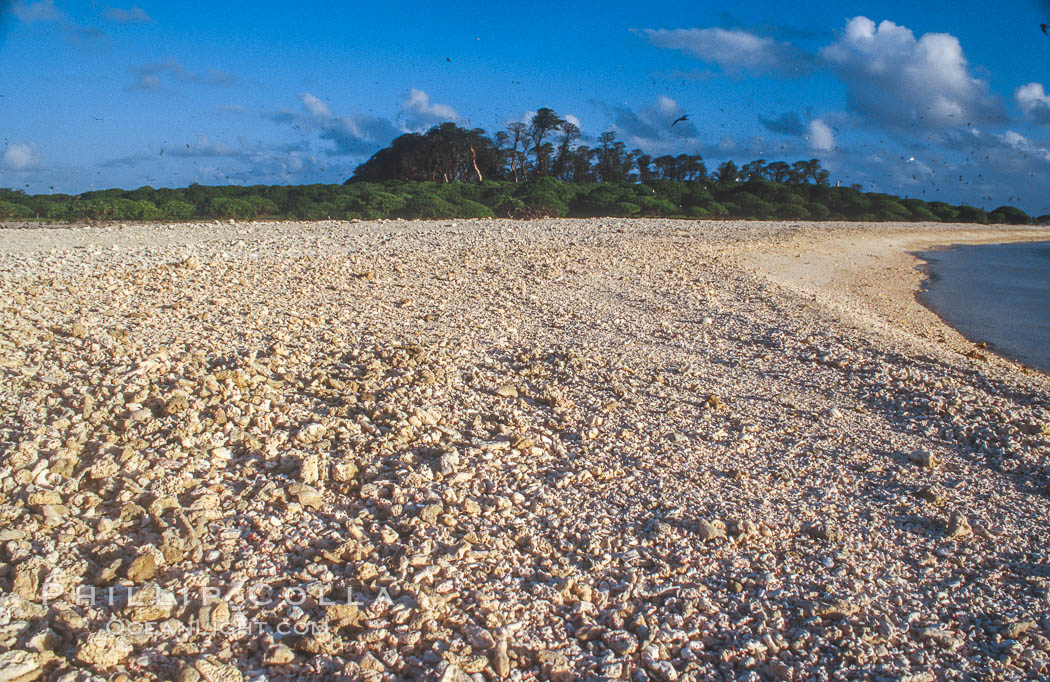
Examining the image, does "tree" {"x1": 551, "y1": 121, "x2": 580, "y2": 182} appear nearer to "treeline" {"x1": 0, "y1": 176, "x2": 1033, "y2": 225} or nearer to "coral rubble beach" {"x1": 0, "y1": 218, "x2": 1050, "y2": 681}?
"treeline" {"x1": 0, "y1": 176, "x2": 1033, "y2": 225}

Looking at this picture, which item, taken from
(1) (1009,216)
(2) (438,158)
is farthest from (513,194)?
(1) (1009,216)

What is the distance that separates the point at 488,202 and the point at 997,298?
16.9 metres

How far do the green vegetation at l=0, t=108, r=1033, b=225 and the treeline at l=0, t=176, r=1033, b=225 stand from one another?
2.1 inches

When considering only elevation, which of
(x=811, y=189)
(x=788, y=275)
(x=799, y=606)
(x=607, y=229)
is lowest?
(x=799, y=606)

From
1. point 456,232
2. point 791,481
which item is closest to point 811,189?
point 456,232

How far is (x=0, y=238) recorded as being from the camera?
1007 centimetres

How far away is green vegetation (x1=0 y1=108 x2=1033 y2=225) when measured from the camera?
19.2m

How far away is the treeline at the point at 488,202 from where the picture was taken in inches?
717

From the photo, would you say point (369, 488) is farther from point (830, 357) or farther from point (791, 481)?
point (830, 357)

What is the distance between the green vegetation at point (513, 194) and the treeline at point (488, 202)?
5 centimetres

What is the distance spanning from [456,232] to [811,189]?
30614 millimetres

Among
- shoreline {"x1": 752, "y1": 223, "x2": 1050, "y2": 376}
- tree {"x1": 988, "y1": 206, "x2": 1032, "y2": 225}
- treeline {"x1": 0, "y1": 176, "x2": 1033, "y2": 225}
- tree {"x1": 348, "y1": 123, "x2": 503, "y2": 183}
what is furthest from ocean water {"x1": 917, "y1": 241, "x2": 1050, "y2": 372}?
tree {"x1": 988, "y1": 206, "x2": 1032, "y2": 225}

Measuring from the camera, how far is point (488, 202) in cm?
2477

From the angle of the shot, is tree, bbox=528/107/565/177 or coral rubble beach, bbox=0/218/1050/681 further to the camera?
tree, bbox=528/107/565/177
